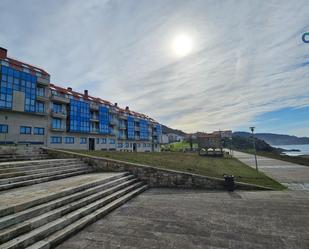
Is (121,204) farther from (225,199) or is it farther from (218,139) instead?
(218,139)

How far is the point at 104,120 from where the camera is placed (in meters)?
48.9

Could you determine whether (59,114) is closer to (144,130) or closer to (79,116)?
(79,116)

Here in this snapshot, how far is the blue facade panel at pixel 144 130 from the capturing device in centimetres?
6681

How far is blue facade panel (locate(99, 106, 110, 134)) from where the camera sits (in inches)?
1885

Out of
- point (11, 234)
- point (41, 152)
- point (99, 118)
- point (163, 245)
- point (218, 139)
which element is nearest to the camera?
point (11, 234)

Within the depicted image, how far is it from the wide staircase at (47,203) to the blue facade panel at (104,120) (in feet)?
123

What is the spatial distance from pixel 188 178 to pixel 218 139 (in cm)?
3155

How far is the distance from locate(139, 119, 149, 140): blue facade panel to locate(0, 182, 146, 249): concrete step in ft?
188

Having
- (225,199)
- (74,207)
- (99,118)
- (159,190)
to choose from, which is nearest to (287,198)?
(225,199)

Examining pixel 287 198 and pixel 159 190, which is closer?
pixel 287 198

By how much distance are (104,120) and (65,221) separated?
1754 inches

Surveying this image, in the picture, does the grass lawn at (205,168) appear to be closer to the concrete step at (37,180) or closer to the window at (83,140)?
the concrete step at (37,180)

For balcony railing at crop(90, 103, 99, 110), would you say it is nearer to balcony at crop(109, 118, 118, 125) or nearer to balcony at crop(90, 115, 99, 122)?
balcony at crop(90, 115, 99, 122)

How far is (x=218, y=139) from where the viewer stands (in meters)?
41.1
